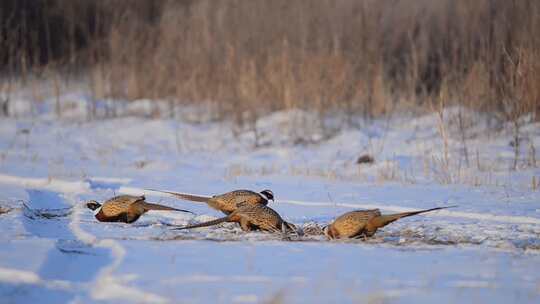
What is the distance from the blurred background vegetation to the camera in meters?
11.3

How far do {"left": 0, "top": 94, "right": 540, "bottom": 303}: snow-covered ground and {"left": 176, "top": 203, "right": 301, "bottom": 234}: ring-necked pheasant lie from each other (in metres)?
0.09

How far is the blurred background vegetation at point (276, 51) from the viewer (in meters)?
11.3

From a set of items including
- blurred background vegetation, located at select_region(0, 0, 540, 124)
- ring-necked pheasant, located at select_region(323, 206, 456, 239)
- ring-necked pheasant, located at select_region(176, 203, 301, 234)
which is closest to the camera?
ring-necked pheasant, located at select_region(323, 206, 456, 239)

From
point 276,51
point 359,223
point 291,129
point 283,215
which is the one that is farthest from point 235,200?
point 276,51

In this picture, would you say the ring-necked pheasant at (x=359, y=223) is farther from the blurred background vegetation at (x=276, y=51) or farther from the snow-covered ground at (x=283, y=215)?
the blurred background vegetation at (x=276, y=51)

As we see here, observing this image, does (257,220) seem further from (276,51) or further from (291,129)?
(276,51)

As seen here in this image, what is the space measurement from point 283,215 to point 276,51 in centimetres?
751

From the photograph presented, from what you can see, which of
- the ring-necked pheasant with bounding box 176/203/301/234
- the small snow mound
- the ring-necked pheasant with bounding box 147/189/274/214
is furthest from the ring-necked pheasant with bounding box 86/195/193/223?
the small snow mound

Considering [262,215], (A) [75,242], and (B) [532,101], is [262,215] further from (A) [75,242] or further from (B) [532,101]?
(B) [532,101]

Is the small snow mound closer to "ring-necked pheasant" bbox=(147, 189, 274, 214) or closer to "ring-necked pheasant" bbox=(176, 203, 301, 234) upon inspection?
"ring-necked pheasant" bbox=(147, 189, 274, 214)

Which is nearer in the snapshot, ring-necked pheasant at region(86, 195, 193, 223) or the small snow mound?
ring-necked pheasant at region(86, 195, 193, 223)

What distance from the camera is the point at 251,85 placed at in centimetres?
1179

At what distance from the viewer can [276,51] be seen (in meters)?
12.5

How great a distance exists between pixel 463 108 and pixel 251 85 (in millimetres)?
3546
